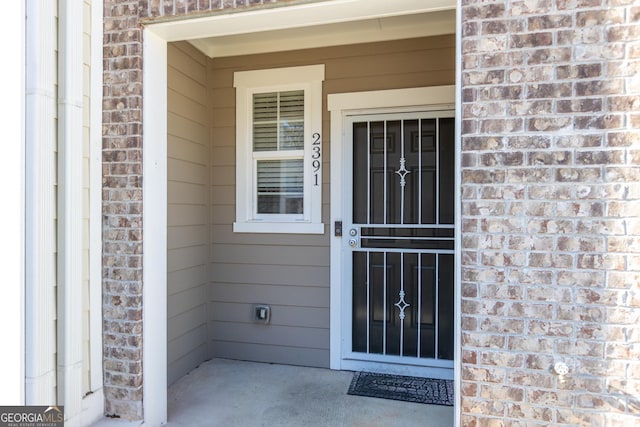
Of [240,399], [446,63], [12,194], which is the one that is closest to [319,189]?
[446,63]

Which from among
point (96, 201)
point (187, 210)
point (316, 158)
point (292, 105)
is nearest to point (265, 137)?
point (292, 105)

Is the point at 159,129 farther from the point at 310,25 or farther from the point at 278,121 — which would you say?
the point at 278,121

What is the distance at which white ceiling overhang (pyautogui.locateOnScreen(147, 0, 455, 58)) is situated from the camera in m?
1.96

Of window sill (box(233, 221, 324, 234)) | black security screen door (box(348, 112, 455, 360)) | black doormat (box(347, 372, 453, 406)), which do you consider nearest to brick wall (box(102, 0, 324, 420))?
window sill (box(233, 221, 324, 234))

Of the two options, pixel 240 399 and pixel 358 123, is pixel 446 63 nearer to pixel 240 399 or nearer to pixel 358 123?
pixel 358 123

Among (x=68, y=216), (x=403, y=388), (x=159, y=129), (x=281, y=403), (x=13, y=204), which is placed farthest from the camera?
(x=403, y=388)

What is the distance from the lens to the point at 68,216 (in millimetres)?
2021

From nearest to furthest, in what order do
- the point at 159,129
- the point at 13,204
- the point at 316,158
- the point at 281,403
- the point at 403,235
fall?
1. the point at 13,204
2. the point at 159,129
3. the point at 281,403
4. the point at 403,235
5. the point at 316,158

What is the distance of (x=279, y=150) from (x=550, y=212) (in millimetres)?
2126

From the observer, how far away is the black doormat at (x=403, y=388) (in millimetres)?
2707

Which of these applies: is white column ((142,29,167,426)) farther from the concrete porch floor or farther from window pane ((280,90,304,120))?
window pane ((280,90,304,120))

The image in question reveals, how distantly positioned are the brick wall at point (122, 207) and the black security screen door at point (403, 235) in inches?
62.9

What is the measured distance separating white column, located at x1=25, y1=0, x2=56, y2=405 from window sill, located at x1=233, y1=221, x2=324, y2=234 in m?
1.52

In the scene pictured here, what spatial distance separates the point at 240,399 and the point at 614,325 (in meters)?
2.15
